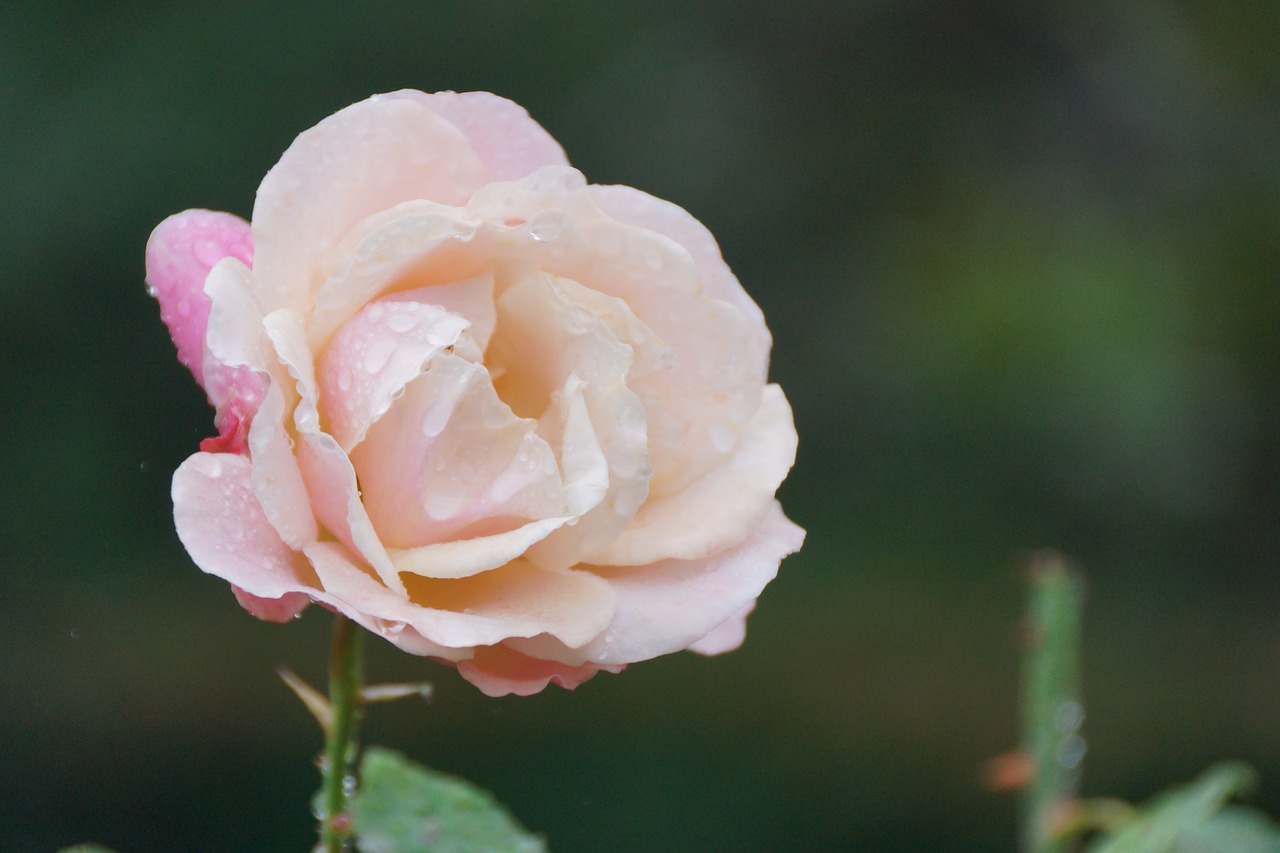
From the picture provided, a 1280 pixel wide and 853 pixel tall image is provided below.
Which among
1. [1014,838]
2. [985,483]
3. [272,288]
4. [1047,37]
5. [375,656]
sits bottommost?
[272,288]

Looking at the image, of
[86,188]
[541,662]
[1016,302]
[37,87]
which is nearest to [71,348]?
[86,188]

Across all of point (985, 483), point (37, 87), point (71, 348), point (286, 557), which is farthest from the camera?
point (985, 483)

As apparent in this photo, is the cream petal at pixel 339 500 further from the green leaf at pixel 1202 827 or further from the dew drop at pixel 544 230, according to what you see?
the green leaf at pixel 1202 827

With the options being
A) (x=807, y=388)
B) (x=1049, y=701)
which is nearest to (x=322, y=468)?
(x=1049, y=701)

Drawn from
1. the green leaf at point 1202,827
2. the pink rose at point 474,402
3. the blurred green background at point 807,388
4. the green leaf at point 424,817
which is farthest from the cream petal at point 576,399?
the blurred green background at point 807,388

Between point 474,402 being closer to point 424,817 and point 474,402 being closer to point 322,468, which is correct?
point 322,468

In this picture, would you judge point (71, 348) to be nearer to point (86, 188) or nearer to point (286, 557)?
point (86, 188)

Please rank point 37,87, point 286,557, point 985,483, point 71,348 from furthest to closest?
point 985,483, point 71,348, point 37,87, point 286,557

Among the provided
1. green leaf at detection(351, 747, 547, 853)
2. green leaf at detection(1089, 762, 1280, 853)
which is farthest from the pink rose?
green leaf at detection(1089, 762, 1280, 853)
